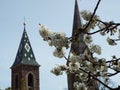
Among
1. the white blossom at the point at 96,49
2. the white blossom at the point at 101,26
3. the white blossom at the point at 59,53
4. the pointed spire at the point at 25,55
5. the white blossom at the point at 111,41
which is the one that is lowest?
the white blossom at the point at 59,53

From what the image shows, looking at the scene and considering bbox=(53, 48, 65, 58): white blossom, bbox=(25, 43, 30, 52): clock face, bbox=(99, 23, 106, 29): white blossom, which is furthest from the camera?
bbox=(25, 43, 30, 52): clock face

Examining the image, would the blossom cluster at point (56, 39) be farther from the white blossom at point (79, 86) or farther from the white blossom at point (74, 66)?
the white blossom at point (79, 86)

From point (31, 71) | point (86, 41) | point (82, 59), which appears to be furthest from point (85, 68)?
point (31, 71)

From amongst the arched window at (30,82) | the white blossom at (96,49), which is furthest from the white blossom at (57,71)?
the arched window at (30,82)

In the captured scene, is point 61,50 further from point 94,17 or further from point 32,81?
point 32,81

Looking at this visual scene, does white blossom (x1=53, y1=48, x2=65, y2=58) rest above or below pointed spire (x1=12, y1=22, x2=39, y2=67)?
below

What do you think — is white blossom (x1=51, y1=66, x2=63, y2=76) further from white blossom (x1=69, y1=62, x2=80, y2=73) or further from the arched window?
the arched window

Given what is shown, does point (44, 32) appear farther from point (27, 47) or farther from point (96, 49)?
point (27, 47)

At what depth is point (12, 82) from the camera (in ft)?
170

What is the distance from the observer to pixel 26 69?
50.2 meters

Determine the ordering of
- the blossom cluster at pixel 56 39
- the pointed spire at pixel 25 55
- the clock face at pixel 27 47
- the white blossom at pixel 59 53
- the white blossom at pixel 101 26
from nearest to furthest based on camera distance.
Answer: the blossom cluster at pixel 56 39 < the white blossom at pixel 59 53 < the white blossom at pixel 101 26 < the pointed spire at pixel 25 55 < the clock face at pixel 27 47

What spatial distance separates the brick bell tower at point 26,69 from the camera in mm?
50031

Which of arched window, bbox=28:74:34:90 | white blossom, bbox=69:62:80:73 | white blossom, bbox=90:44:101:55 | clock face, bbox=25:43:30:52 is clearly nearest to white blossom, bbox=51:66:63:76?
white blossom, bbox=69:62:80:73

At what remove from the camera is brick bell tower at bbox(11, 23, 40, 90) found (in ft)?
164
